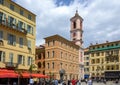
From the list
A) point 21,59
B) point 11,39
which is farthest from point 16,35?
point 21,59

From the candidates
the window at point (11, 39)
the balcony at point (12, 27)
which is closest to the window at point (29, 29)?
the balcony at point (12, 27)

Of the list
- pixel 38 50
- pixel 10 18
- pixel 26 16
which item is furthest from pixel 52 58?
pixel 10 18

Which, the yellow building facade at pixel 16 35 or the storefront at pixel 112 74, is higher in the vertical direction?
the yellow building facade at pixel 16 35

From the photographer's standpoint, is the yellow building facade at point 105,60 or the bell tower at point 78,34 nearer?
the bell tower at point 78,34

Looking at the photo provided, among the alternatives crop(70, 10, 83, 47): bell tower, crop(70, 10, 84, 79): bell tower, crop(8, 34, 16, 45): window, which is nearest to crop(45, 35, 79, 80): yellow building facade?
crop(70, 10, 84, 79): bell tower

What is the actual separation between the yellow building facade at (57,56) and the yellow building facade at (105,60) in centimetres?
2350

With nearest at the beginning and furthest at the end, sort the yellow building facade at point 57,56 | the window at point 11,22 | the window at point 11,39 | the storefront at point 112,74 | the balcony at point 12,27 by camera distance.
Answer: the balcony at point 12,27
the window at point 11,39
the window at point 11,22
the yellow building facade at point 57,56
the storefront at point 112,74

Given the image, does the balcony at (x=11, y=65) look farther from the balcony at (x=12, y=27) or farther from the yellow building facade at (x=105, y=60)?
the yellow building facade at (x=105, y=60)

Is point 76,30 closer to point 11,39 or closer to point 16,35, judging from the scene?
point 16,35

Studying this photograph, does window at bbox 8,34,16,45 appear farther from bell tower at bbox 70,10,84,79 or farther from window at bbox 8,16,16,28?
bell tower at bbox 70,10,84,79

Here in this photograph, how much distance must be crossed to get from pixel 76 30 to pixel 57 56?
2445 centimetres

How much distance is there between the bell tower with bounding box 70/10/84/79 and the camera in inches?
3826

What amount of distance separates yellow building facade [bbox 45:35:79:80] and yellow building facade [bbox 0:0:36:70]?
81.3 feet

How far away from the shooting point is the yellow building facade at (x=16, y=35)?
4216 cm
